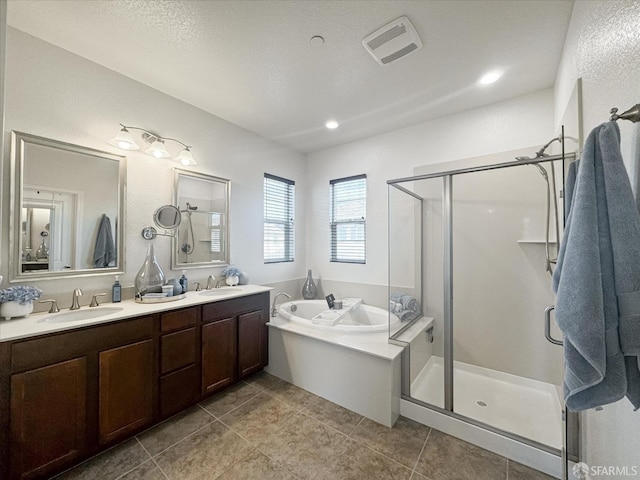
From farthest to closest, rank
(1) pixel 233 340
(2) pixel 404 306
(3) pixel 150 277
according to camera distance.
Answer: (2) pixel 404 306
(1) pixel 233 340
(3) pixel 150 277

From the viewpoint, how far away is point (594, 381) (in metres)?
0.74

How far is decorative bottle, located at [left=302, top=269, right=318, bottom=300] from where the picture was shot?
12.0ft

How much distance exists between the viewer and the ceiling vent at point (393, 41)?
162 cm

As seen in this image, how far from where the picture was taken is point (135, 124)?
220cm

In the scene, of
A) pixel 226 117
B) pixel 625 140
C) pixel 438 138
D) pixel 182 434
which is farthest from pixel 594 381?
pixel 226 117

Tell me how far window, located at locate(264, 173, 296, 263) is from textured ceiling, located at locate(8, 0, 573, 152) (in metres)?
1.06

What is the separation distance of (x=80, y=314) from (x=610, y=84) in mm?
3200

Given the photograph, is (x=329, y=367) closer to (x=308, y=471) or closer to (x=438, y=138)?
(x=308, y=471)

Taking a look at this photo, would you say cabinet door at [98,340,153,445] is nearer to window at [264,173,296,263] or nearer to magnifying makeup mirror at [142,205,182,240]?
magnifying makeup mirror at [142,205,182,240]

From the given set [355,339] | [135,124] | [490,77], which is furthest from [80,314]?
[490,77]

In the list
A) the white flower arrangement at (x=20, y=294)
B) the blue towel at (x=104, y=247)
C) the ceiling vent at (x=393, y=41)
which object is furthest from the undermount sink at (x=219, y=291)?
the ceiling vent at (x=393, y=41)

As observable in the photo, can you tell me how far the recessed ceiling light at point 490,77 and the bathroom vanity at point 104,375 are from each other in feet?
9.51

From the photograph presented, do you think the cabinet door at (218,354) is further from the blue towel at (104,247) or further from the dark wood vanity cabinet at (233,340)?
the blue towel at (104,247)

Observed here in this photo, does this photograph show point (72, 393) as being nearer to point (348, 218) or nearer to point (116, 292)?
point (116, 292)
